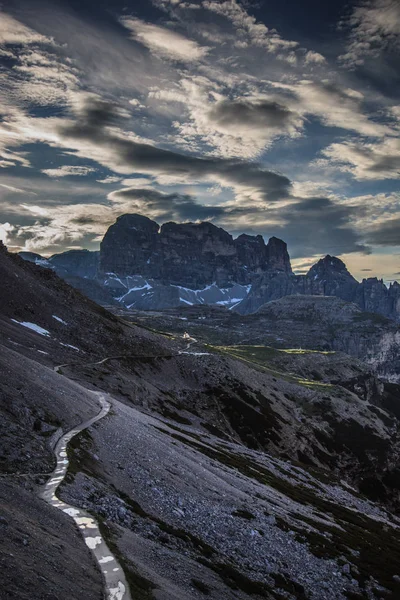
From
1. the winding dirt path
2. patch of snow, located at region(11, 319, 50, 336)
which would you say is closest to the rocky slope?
the winding dirt path

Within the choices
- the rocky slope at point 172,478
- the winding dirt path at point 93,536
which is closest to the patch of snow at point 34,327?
the rocky slope at point 172,478

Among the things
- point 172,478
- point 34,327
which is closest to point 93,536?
point 172,478

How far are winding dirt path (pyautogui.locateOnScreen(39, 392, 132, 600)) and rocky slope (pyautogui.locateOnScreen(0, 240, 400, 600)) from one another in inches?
23.7

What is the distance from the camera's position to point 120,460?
1758 inches

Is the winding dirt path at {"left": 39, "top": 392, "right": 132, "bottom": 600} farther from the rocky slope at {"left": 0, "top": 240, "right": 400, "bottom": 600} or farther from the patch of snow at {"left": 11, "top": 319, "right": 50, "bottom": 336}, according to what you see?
the patch of snow at {"left": 11, "top": 319, "right": 50, "bottom": 336}

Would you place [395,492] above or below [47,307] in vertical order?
below

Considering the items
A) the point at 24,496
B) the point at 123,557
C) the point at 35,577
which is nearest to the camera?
the point at 35,577

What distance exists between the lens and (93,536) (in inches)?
993

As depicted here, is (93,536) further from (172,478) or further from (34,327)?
(34,327)

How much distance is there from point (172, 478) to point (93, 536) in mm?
22673

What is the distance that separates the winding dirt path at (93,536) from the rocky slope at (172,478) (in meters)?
0.60

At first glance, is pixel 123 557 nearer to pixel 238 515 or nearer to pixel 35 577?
pixel 35 577

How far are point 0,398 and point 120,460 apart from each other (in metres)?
13.2

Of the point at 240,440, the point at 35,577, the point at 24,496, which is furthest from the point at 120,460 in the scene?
the point at 240,440
